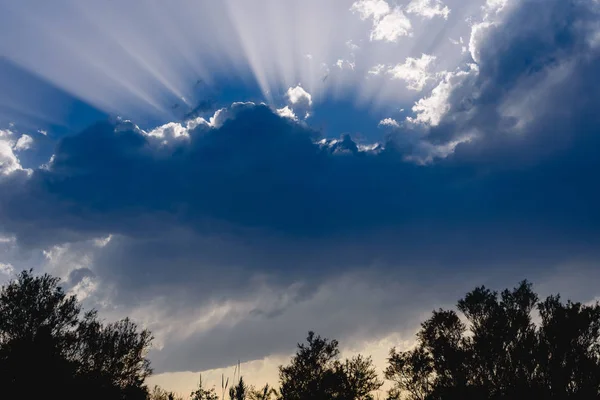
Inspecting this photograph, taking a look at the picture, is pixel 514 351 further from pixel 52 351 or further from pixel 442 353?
pixel 52 351

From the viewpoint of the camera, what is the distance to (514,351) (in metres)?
45.0

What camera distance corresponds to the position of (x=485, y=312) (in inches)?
1957

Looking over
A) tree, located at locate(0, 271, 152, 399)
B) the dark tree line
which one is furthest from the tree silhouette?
tree, located at locate(0, 271, 152, 399)

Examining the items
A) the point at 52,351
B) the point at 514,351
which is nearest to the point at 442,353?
the point at 514,351

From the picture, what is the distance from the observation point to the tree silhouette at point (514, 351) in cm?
4153

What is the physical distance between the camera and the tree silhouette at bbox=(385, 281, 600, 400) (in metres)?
41.5

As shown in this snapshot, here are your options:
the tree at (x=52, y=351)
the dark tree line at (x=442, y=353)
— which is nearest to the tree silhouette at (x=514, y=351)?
the dark tree line at (x=442, y=353)

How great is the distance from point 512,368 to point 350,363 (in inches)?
1134

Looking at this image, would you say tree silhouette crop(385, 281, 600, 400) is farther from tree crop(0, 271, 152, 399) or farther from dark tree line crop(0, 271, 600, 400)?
tree crop(0, 271, 152, 399)

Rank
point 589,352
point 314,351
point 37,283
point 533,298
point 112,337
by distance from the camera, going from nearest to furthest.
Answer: point 589,352
point 37,283
point 533,298
point 112,337
point 314,351

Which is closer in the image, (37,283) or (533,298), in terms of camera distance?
(37,283)

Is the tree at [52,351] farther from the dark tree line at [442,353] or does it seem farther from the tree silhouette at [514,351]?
the tree silhouette at [514,351]

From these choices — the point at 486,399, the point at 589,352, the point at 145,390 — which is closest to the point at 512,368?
the point at 486,399

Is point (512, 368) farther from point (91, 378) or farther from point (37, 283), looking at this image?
point (37, 283)
